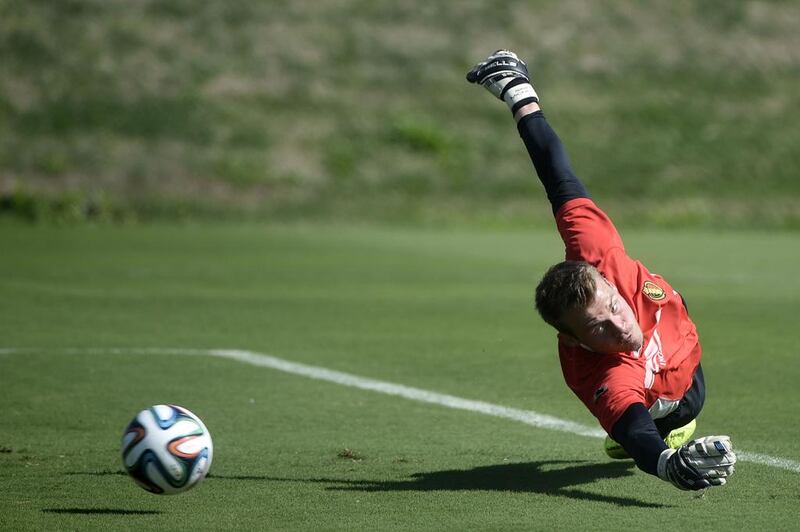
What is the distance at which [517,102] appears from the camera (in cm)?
→ 620

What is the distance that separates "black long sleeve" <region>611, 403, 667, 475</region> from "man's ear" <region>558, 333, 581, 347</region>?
368 mm

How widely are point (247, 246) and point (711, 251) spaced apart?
8.46m

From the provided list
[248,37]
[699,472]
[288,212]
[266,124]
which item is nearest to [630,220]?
[288,212]

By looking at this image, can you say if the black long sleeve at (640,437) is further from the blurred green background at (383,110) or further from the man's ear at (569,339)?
the blurred green background at (383,110)

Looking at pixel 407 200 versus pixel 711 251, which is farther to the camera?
pixel 407 200

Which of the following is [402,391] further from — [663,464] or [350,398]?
[663,464]

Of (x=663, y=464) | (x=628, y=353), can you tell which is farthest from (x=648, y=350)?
(x=663, y=464)

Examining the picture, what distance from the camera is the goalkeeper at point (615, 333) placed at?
4.81m

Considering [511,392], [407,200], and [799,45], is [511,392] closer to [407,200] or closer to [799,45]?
[407,200]

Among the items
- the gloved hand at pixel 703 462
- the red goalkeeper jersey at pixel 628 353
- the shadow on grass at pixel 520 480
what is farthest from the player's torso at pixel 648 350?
the gloved hand at pixel 703 462

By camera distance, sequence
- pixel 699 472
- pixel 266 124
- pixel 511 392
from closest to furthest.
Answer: pixel 699 472 < pixel 511 392 < pixel 266 124

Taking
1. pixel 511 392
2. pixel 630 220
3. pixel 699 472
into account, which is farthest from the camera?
pixel 630 220

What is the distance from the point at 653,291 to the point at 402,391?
2.92m

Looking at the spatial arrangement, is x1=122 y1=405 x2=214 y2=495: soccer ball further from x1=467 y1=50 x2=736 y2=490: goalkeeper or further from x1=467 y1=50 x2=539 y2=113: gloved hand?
x1=467 y1=50 x2=539 y2=113: gloved hand
